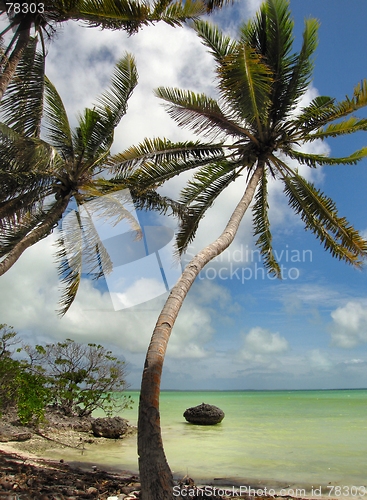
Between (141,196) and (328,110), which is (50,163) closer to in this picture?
(141,196)

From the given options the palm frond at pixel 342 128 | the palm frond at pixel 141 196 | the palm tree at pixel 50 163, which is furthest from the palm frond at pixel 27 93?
the palm frond at pixel 342 128

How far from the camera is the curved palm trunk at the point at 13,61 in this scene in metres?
7.46

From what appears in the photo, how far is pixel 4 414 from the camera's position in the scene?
11492 millimetres

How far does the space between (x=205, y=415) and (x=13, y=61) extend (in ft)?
50.7

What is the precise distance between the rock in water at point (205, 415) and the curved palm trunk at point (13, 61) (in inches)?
593

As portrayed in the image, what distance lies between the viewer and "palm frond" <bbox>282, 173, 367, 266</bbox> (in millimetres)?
10148

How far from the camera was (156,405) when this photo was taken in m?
4.77

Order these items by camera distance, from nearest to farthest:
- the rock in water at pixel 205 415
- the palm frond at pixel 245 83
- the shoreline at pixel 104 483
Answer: the shoreline at pixel 104 483
the palm frond at pixel 245 83
the rock in water at pixel 205 415

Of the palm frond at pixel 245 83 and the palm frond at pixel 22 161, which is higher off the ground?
the palm frond at pixel 245 83

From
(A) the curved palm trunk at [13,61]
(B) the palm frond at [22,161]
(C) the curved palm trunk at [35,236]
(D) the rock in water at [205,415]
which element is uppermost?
(A) the curved palm trunk at [13,61]

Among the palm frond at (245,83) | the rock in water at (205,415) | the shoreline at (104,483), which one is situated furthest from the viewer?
the rock in water at (205,415)

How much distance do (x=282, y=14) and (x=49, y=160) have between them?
6.58m
